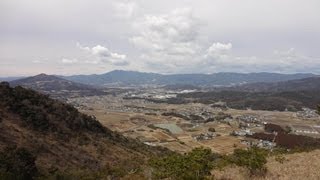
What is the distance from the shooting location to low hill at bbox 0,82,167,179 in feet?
209

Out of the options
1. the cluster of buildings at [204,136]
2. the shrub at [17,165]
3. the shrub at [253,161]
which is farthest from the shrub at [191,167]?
the cluster of buildings at [204,136]

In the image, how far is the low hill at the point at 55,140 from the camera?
209 feet

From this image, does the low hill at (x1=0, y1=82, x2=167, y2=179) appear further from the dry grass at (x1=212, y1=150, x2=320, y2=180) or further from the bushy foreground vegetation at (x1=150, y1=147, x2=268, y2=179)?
the dry grass at (x1=212, y1=150, x2=320, y2=180)

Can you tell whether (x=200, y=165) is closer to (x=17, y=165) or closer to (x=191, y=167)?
(x=191, y=167)

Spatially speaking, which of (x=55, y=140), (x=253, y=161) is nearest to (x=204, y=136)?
(x=55, y=140)

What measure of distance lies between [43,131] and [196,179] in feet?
207

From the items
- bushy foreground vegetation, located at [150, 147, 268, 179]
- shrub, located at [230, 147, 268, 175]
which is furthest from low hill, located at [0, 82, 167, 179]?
shrub, located at [230, 147, 268, 175]

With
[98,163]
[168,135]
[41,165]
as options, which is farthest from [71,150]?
[168,135]

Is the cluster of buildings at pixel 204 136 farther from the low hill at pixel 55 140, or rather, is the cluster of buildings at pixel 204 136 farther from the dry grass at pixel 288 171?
the dry grass at pixel 288 171

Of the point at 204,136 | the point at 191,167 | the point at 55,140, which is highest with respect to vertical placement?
the point at 191,167

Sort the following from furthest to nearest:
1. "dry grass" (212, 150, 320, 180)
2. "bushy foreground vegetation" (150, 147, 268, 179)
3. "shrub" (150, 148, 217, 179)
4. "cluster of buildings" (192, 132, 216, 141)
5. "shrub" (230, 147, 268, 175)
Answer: "cluster of buildings" (192, 132, 216, 141), "shrub" (230, 147, 268, 175), "bushy foreground vegetation" (150, 147, 268, 179), "shrub" (150, 148, 217, 179), "dry grass" (212, 150, 320, 180)

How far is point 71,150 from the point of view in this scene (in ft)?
256

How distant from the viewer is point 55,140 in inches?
3135

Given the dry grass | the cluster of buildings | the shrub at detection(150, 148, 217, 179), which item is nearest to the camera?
the dry grass
